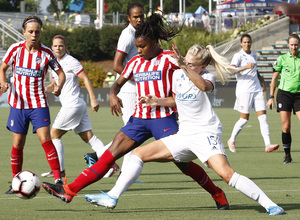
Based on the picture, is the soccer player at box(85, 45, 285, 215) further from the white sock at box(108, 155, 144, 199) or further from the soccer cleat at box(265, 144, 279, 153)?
the soccer cleat at box(265, 144, 279, 153)

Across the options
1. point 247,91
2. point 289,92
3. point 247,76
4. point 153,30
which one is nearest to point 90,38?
point 247,76

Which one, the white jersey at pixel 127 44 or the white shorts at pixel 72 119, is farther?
the white shorts at pixel 72 119

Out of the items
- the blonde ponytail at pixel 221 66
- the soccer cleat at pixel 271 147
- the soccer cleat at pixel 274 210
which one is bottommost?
the soccer cleat at pixel 271 147

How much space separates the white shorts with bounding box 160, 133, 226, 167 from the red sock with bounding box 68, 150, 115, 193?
632 mm

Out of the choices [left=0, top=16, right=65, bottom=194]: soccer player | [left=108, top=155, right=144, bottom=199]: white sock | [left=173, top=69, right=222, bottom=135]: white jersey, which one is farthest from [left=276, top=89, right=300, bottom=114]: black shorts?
[left=108, top=155, right=144, bottom=199]: white sock

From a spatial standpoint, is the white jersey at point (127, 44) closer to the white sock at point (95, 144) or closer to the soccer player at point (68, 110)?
the soccer player at point (68, 110)

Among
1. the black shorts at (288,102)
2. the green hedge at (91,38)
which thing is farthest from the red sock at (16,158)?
the green hedge at (91,38)

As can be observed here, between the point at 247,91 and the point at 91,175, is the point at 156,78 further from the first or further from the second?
the point at 247,91

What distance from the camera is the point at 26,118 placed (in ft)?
27.5

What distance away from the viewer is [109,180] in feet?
31.6

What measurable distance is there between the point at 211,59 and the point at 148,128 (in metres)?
1.01

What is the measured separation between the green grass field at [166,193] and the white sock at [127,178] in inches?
9.1

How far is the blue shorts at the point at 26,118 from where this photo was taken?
830 centimetres

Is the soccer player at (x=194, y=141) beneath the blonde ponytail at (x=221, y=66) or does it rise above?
beneath
